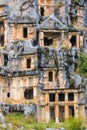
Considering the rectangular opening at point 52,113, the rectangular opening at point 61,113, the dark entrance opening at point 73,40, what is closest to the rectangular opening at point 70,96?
the rectangular opening at point 61,113

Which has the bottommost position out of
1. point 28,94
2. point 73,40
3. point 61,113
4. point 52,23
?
point 61,113

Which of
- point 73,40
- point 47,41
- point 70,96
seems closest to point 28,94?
point 70,96

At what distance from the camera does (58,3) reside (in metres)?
60.3

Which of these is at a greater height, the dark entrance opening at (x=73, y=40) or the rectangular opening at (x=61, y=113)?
the dark entrance opening at (x=73, y=40)

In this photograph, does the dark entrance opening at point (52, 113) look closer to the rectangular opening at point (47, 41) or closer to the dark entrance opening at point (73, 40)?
the rectangular opening at point (47, 41)

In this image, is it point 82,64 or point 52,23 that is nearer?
Answer: point 82,64

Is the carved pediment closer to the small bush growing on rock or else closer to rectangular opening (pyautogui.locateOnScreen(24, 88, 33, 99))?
the small bush growing on rock

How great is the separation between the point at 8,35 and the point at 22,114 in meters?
10.2

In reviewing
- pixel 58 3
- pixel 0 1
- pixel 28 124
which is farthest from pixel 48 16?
pixel 28 124

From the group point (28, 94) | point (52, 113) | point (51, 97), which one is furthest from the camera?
point (28, 94)

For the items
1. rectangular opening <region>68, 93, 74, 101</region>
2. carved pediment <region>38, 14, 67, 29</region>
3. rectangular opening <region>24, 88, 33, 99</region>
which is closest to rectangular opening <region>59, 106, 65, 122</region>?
rectangular opening <region>68, 93, 74, 101</region>

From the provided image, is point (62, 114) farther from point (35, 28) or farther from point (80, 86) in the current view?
point (35, 28)

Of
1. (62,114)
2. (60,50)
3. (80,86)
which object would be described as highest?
(60,50)

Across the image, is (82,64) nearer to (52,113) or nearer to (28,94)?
(52,113)
